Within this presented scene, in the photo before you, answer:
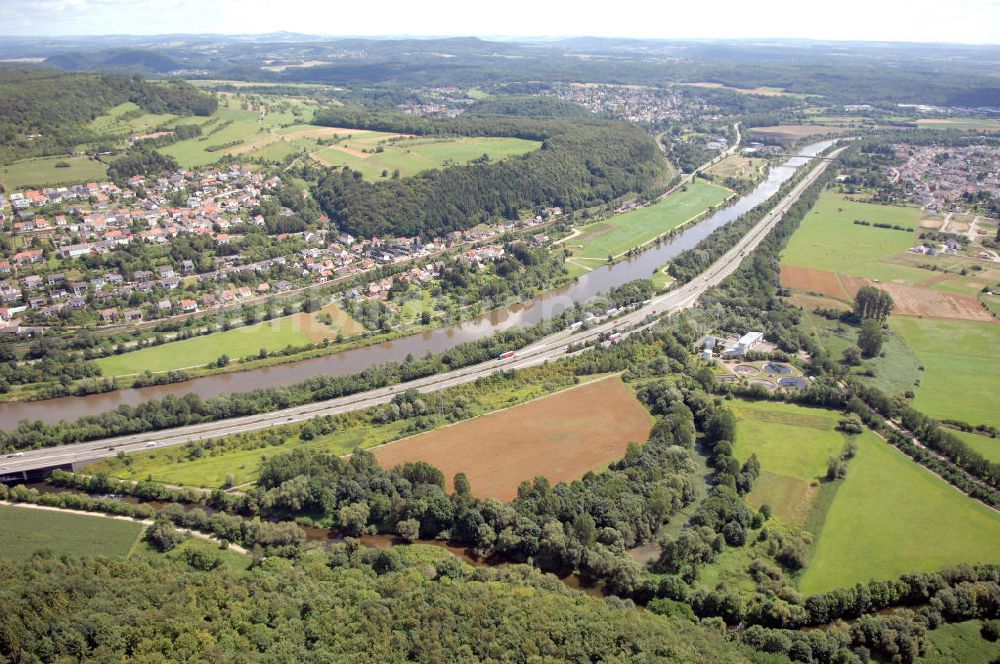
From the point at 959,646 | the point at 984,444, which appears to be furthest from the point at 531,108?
the point at 959,646

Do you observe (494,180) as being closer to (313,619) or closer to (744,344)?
(744,344)

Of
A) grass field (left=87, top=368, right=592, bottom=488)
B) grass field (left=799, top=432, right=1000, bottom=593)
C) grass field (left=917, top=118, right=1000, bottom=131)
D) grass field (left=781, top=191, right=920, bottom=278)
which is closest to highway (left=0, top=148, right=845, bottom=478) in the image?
grass field (left=87, top=368, right=592, bottom=488)

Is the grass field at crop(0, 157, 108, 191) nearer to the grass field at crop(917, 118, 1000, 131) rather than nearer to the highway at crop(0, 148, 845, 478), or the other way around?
the highway at crop(0, 148, 845, 478)

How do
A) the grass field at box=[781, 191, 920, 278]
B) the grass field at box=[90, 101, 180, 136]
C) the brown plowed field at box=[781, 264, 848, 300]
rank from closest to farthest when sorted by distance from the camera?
the brown plowed field at box=[781, 264, 848, 300] < the grass field at box=[781, 191, 920, 278] < the grass field at box=[90, 101, 180, 136]

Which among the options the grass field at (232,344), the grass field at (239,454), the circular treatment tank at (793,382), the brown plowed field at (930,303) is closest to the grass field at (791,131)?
the brown plowed field at (930,303)

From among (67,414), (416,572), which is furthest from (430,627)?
(67,414)

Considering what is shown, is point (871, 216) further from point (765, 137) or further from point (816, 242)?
point (765, 137)
